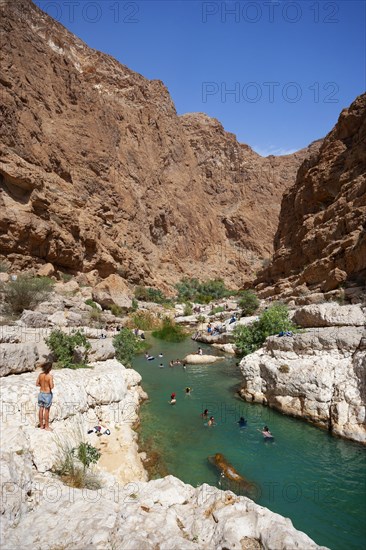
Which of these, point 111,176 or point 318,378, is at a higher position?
point 111,176

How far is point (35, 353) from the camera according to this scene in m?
11.2

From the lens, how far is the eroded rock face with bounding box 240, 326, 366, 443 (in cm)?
1185

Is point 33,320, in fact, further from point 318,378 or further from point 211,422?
point 318,378

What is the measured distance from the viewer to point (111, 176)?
5975cm

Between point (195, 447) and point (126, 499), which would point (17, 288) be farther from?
point (126, 499)

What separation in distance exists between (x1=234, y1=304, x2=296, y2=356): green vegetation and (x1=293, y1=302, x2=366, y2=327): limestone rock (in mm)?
890

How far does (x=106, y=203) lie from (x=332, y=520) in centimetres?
5309

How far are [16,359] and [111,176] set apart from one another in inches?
2124

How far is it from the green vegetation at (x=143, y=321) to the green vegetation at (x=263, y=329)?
16.5 metres

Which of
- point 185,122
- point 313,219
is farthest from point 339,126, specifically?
point 185,122

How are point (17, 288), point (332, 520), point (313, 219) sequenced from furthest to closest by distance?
point (313, 219)
point (17, 288)
point (332, 520)

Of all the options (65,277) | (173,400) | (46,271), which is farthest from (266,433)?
(65,277)

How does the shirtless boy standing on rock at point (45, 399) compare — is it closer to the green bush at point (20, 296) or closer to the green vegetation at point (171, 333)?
the green bush at point (20, 296)

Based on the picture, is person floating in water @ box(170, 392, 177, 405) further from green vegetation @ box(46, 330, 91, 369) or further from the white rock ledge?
the white rock ledge
